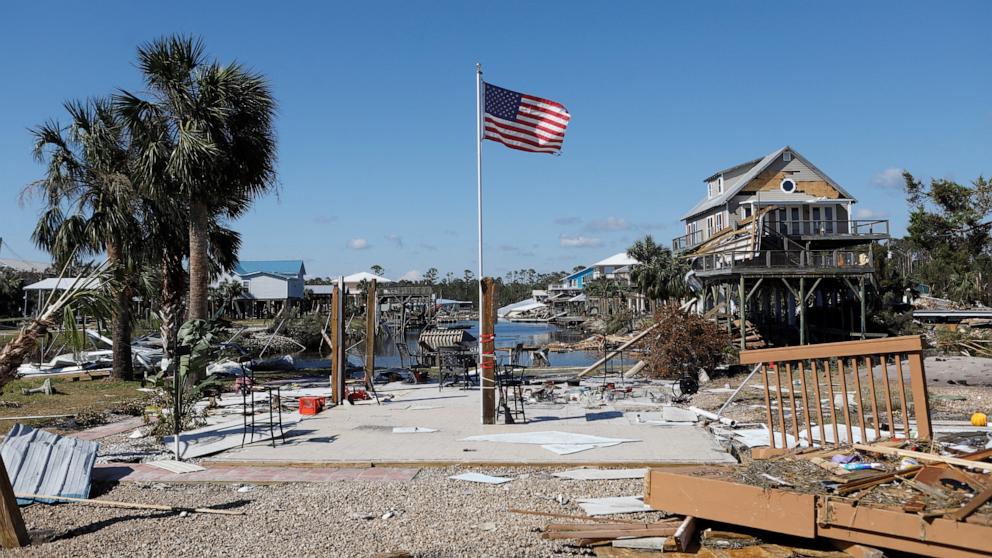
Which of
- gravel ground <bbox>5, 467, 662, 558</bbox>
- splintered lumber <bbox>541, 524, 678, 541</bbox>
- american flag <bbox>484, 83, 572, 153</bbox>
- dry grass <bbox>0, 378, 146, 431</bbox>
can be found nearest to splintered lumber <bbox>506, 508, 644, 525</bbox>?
gravel ground <bbox>5, 467, 662, 558</bbox>

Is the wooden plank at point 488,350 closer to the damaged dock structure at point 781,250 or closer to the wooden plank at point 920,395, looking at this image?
the wooden plank at point 920,395

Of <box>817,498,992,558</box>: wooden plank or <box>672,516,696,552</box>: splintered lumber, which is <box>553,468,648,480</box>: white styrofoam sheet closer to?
<box>672,516,696,552</box>: splintered lumber

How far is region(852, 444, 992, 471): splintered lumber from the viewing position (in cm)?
577

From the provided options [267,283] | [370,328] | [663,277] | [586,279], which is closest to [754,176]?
[663,277]

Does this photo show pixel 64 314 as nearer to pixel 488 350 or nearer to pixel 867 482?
pixel 488 350

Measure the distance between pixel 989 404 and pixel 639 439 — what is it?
7568 mm

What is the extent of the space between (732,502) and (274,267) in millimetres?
74358

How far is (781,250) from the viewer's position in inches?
1184

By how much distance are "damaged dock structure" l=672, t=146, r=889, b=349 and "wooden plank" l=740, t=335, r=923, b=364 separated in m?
20.3

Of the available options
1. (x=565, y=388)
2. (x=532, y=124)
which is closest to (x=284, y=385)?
(x=565, y=388)

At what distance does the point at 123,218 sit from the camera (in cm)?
1931

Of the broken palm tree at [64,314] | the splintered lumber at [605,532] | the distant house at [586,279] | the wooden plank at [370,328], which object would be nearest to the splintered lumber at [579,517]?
the splintered lumber at [605,532]

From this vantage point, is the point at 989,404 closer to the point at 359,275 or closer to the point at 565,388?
the point at 565,388

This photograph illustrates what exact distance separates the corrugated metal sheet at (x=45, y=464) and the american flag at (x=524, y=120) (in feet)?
25.4
